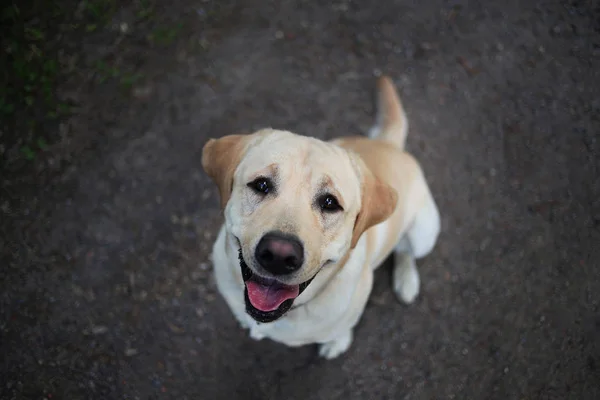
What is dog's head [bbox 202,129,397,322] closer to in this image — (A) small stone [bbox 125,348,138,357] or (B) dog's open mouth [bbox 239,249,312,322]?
(B) dog's open mouth [bbox 239,249,312,322]

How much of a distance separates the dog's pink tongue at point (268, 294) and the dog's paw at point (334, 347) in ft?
3.73

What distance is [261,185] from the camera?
201cm

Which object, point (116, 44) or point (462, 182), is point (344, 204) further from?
point (116, 44)

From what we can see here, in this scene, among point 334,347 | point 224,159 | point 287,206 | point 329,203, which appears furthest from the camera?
point 334,347

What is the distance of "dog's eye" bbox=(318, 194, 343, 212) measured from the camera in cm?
204

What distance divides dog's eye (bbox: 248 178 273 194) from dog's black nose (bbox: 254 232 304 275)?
8.6 inches

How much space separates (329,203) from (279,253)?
342mm

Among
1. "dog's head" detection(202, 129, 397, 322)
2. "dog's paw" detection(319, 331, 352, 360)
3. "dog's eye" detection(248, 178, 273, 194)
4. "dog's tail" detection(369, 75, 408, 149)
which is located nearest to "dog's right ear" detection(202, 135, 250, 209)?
"dog's head" detection(202, 129, 397, 322)

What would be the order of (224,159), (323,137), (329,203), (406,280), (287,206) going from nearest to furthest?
(287,206) → (329,203) → (224,159) → (406,280) → (323,137)

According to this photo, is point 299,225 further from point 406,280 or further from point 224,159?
point 406,280

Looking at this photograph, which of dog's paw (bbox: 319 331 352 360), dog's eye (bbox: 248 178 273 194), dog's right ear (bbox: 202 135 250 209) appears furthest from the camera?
dog's paw (bbox: 319 331 352 360)

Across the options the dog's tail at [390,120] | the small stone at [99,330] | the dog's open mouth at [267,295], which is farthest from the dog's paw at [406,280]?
the small stone at [99,330]

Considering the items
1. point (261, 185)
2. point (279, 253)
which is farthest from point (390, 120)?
point (279, 253)

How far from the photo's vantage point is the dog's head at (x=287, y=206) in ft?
6.17
